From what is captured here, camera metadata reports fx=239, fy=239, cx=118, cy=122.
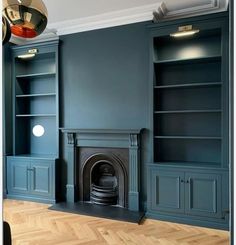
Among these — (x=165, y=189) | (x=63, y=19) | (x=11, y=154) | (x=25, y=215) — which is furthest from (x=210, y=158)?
(x=11, y=154)

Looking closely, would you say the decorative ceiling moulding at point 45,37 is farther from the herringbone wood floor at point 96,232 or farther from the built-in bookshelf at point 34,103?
the herringbone wood floor at point 96,232

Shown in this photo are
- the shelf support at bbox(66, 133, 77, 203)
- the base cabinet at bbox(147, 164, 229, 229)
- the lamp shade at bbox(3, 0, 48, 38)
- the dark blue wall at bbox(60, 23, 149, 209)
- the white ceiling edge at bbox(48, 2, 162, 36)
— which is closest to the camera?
the lamp shade at bbox(3, 0, 48, 38)

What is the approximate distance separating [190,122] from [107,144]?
1307 millimetres

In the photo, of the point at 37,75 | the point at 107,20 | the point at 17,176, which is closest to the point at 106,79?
the point at 107,20

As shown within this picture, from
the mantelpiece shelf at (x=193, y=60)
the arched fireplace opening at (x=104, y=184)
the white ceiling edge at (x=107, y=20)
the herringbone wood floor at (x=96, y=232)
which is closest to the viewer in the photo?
Answer: the herringbone wood floor at (x=96, y=232)

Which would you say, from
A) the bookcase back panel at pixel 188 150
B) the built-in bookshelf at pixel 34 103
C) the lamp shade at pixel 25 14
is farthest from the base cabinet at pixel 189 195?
the lamp shade at pixel 25 14

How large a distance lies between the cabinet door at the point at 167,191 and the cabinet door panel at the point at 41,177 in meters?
1.74

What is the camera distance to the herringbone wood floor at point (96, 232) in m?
2.76

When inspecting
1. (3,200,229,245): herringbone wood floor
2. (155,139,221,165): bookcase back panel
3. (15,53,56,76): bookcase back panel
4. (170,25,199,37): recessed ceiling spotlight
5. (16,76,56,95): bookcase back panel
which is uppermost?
(170,25,199,37): recessed ceiling spotlight

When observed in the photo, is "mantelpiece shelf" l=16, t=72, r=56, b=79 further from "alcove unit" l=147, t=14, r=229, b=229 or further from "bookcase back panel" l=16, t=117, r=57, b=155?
"alcove unit" l=147, t=14, r=229, b=229

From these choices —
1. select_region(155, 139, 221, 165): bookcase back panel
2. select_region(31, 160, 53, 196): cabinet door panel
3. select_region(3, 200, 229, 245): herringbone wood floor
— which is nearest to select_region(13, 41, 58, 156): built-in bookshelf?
select_region(31, 160, 53, 196): cabinet door panel

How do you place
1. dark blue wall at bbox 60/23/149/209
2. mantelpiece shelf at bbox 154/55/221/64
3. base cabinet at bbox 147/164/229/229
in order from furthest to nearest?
dark blue wall at bbox 60/23/149/209
mantelpiece shelf at bbox 154/55/221/64
base cabinet at bbox 147/164/229/229

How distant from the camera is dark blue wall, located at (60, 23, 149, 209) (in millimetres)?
3627

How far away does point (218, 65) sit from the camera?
3.42m
